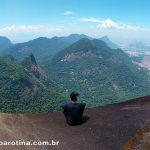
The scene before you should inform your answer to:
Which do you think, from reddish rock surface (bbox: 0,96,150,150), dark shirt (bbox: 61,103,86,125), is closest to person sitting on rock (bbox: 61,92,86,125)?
dark shirt (bbox: 61,103,86,125)

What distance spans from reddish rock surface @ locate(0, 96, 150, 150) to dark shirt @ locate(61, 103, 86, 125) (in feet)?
0.93

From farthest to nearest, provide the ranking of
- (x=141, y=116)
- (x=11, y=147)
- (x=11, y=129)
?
(x=141, y=116), (x=11, y=129), (x=11, y=147)

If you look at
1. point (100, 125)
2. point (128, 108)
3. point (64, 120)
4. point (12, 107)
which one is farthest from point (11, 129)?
point (12, 107)

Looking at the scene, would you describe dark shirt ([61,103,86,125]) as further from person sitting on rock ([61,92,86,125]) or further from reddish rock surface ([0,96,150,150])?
reddish rock surface ([0,96,150,150])

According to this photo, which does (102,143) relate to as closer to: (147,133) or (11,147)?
(147,133)

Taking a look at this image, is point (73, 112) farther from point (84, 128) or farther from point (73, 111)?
point (84, 128)

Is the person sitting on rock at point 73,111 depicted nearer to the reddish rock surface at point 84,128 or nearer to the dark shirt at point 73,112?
the dark shirt at point 73,112

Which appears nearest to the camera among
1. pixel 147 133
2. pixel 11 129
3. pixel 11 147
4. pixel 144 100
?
pixel 11 147

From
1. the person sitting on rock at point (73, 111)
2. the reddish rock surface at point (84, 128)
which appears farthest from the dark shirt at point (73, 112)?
the reddish rock surface at point (84, 128)

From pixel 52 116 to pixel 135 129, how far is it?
441 centimetres

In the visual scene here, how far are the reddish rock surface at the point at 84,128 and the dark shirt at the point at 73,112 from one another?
11.2 inches

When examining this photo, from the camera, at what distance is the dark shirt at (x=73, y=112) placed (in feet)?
47.2

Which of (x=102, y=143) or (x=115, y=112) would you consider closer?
(x=102, y=143)

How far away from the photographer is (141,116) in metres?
14.8
